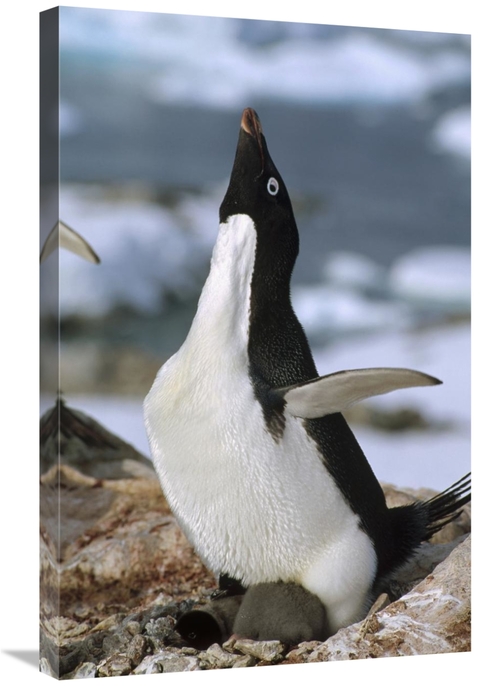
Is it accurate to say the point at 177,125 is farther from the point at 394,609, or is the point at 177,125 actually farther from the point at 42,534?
the point at 394,609

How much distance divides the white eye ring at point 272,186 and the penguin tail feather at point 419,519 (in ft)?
3.67

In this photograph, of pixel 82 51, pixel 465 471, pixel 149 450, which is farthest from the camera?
pixel 465 471

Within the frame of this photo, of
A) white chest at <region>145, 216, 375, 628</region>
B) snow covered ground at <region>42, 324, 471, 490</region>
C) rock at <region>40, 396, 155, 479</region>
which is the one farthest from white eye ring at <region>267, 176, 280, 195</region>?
rock at <region>40, 396, 155, 479</region>

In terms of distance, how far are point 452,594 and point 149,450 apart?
1124mm

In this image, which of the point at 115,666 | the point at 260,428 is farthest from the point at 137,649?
the point at 260,428

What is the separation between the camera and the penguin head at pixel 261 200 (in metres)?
3.97

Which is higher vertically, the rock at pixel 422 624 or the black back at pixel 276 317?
the black back at pixel 276 317

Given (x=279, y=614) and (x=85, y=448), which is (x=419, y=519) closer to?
(x=279, y=614)

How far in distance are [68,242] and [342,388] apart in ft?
3.05

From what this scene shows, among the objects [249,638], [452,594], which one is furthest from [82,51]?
[452,594]

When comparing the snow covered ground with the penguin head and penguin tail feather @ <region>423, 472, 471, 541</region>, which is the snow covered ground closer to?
penguin tail feather @ <region>423, 472, 471, 541</region>

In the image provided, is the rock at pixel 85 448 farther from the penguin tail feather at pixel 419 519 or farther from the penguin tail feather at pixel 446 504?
the penguin tail feather at pixel 446 504

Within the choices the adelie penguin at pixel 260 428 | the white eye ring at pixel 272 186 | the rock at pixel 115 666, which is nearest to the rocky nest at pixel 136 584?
the rock at pixel 115 666

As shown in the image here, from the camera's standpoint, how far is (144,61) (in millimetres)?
3947
